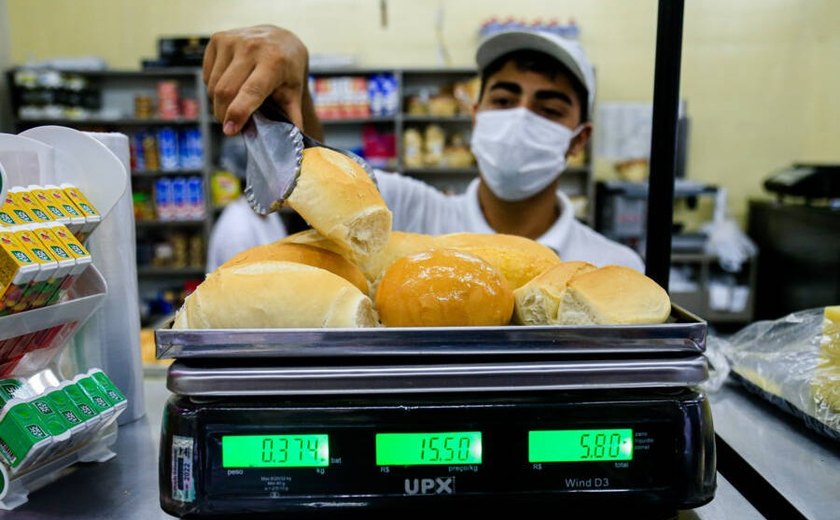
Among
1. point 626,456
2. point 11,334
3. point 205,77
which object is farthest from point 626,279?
point 205,77

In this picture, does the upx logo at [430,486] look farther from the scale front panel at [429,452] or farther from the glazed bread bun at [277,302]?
the glazed bread bun at [277,302]

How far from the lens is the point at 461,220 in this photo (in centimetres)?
227

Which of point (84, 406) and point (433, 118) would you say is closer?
point (84, 406)

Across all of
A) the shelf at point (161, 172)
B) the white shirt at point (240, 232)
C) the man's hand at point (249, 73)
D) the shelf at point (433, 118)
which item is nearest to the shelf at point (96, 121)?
the shelf at point (161, 172)

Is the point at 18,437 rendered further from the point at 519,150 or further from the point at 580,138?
the point at 580,138

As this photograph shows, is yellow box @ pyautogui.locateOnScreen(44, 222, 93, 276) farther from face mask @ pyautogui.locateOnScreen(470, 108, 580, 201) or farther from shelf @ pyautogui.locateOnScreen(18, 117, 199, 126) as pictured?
shelf @ pyautogui.locateOnScreen(18, 117, 199, 126)

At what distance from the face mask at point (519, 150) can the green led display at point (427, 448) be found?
160cm

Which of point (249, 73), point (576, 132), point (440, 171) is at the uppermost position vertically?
point (249, 73)

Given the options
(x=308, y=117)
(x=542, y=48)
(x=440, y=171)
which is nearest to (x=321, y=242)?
(x=308, y=117)

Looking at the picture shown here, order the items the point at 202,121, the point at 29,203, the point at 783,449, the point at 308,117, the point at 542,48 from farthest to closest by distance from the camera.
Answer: the point at 202,121, the point at 542,48, the point at 308,117, the point at 783,449, the point at 29,203

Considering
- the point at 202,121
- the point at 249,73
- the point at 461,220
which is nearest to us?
the point at 249,73

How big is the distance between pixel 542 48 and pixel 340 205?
1447 mm

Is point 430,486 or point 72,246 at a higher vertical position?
point 72,246

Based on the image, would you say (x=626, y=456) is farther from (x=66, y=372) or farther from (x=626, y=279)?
(x=66, y=372)
